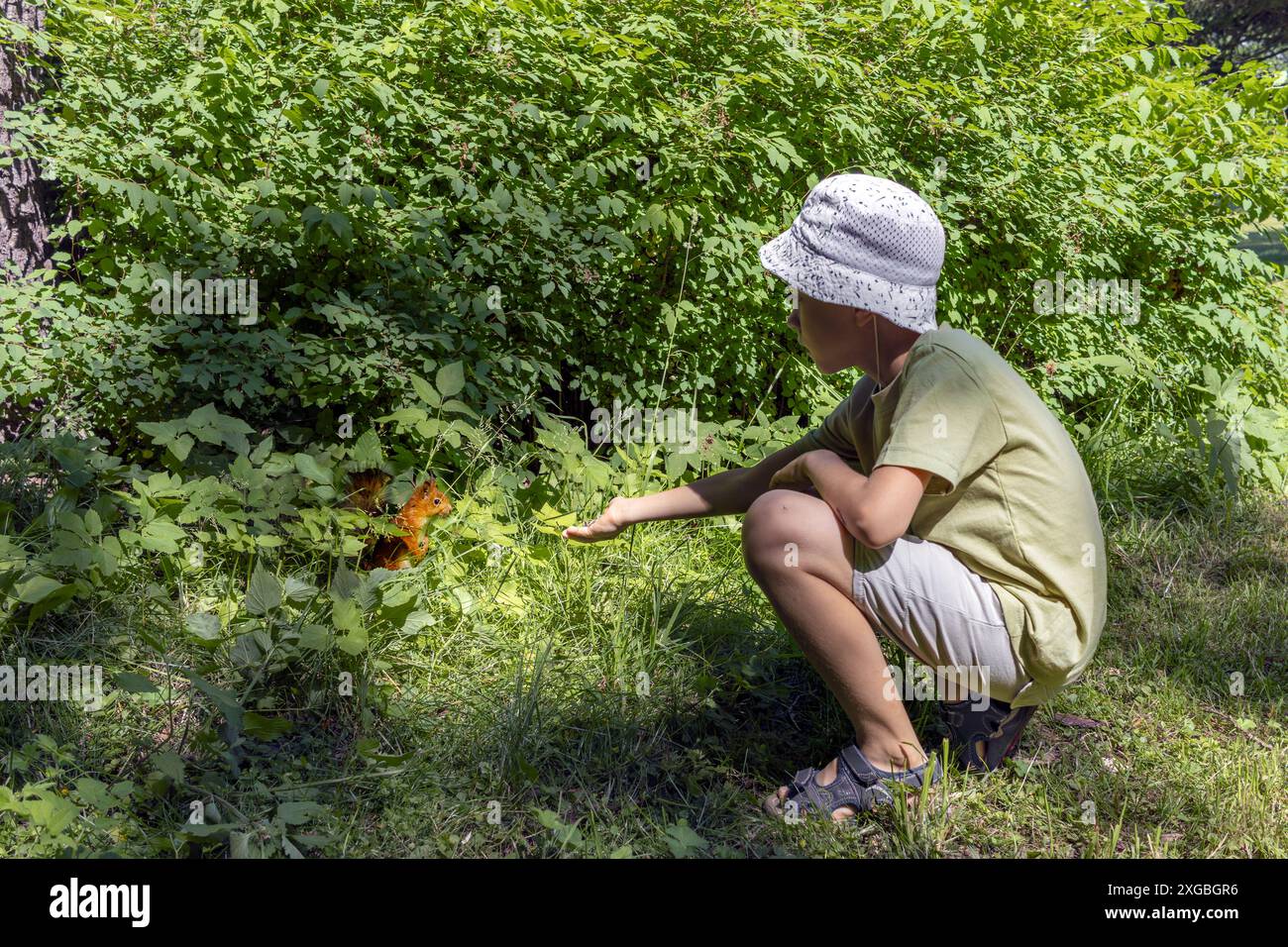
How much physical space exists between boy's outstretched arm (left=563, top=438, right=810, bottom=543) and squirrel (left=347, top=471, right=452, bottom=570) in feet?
2.43

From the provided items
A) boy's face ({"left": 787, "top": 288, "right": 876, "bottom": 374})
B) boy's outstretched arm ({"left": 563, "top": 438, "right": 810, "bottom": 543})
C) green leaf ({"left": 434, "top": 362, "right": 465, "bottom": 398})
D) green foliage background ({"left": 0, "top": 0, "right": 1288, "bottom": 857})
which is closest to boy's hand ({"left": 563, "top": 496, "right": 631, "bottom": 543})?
boy's outstretched arm ({"left": 563, "top": 438, "right": 810, "bottom": 543})

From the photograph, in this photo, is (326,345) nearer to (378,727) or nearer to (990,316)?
(378,727)

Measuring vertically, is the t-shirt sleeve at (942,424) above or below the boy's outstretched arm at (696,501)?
above

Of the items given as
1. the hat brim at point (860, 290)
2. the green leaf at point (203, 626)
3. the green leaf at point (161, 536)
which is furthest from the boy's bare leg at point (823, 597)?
the green leaf at point (161, 536)

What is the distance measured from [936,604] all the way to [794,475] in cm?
41

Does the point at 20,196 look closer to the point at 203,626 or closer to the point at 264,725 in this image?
the point at 203,626

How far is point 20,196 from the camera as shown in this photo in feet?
12.4

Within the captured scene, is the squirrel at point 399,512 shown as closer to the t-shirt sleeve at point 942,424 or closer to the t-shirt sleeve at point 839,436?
the t-shirt sleeve at point 839,436

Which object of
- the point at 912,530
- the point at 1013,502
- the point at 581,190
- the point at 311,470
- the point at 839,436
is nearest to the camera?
the point at 1013,502

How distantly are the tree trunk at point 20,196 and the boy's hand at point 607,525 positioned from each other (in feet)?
7.54

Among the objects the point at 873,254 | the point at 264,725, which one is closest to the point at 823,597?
the point at 873,254

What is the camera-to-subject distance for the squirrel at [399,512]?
3146mm

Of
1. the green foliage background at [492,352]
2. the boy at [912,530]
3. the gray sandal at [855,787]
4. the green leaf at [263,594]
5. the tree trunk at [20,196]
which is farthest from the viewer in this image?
the tree trunk at [20,196]
